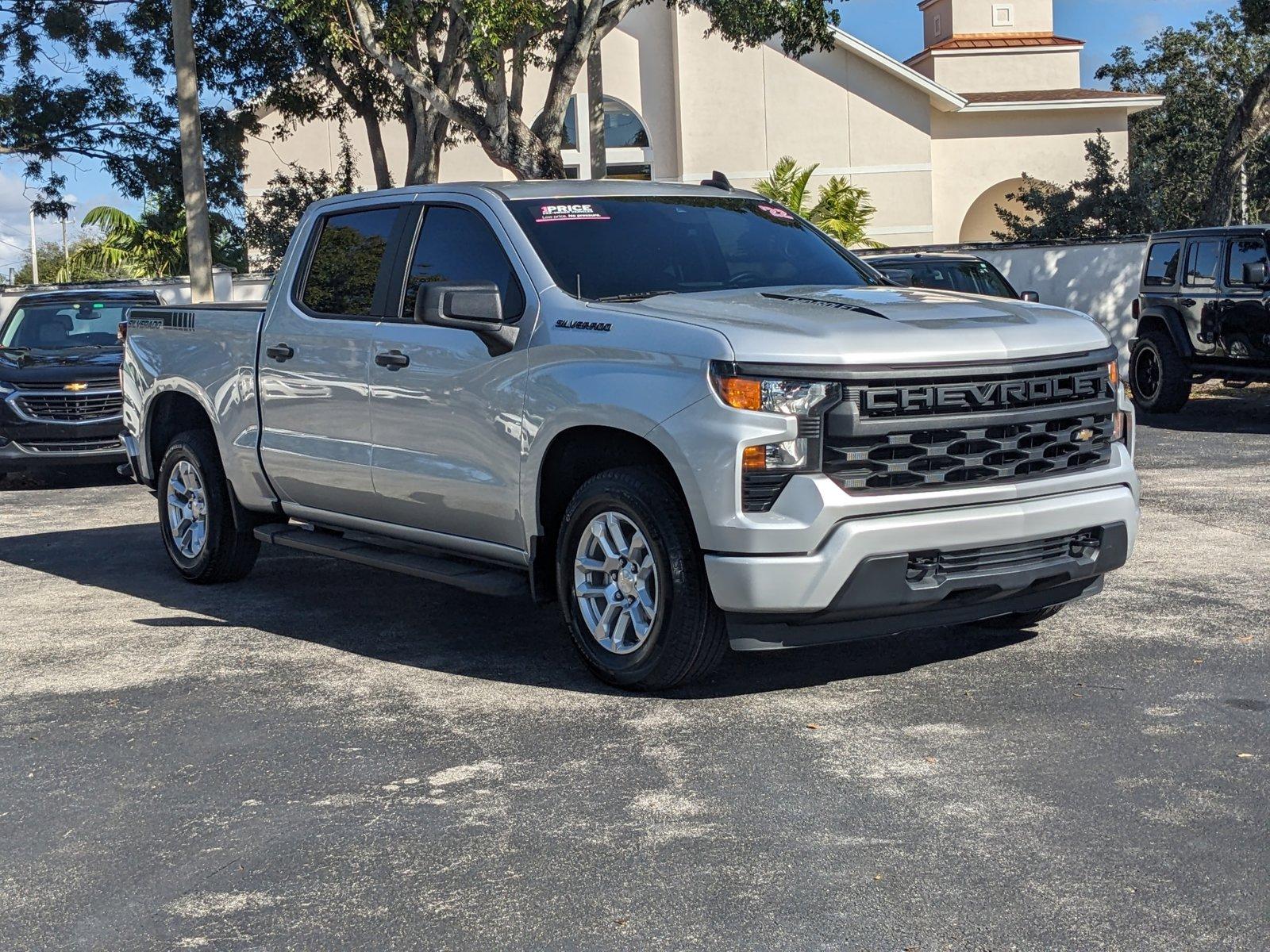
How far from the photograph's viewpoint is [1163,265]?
1736cm

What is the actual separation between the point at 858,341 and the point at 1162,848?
6.67 feet

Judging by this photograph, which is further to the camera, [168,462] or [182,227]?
[182,227]

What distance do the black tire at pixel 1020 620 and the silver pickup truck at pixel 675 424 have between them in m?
0.02

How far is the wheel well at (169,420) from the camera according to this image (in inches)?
360

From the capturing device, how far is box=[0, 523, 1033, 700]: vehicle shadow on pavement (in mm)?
6570

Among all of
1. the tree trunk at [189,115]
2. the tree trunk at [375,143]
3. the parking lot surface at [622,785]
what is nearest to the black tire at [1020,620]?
the parking lot surface at [622,785]

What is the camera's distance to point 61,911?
4203 mm

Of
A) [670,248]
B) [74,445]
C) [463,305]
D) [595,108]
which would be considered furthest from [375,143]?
[463,305]

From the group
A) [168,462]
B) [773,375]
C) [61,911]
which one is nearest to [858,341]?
[773,375]

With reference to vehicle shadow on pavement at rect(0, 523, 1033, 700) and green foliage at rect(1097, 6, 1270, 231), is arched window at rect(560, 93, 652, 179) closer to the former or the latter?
green foliage at rect(1097, 6, 1270, 231)

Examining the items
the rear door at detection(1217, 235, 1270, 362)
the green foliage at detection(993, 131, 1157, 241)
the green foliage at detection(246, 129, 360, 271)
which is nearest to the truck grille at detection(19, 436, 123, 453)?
the rear door at detection(1217, 235, 1270, 362)

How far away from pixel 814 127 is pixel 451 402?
29454mm

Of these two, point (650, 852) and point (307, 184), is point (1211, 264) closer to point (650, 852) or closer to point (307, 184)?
point (650, 852)

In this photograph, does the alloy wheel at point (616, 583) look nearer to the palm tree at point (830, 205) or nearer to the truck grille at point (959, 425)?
the truck grille at point (959, 425)
